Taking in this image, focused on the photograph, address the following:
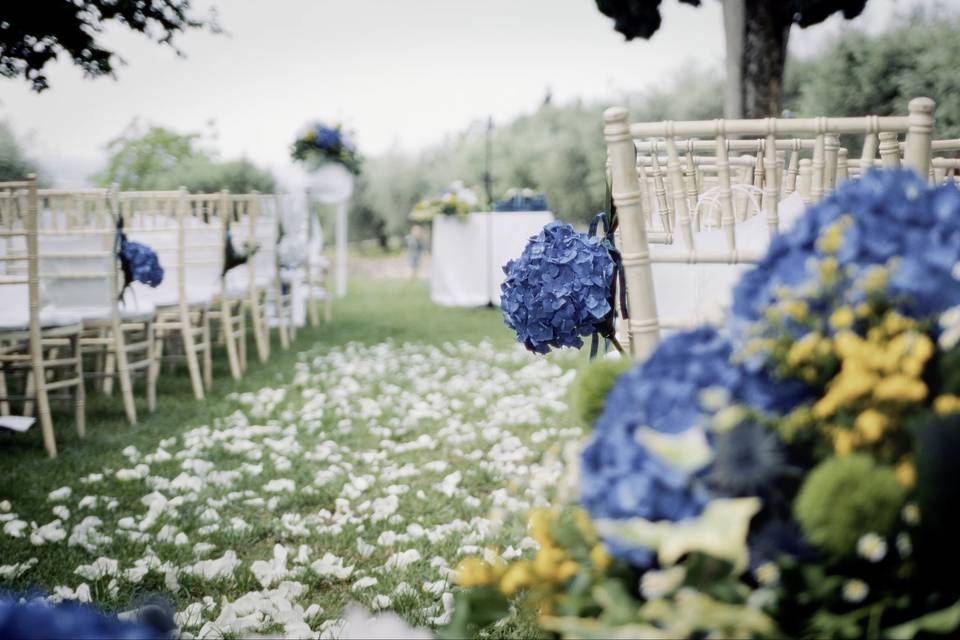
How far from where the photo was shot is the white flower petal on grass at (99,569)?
238cm

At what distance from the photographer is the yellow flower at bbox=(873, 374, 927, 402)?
0.73 m

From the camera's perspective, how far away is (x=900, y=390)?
729mm

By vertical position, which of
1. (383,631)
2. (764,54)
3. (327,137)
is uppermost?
(764,54)

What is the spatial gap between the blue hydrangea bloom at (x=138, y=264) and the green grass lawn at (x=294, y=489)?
799mm

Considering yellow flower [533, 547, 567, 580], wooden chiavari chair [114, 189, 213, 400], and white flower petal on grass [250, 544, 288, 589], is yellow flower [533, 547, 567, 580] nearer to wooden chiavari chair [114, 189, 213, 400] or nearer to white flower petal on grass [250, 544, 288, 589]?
white flower petal on grass [250, 544, 288, 589]

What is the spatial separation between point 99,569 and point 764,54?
637cm

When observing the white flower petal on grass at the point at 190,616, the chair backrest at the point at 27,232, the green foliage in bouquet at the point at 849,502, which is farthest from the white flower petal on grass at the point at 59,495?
the green foliage in bouquet at the point at 849,502

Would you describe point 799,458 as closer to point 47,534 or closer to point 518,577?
point 518,577

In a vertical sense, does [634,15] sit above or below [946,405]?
above

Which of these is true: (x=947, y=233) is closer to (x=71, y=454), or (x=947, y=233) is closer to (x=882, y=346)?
(x=882, y=346)

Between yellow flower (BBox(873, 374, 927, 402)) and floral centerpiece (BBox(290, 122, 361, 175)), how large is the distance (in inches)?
362

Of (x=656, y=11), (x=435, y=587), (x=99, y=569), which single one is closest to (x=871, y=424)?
(x=435, y=587)

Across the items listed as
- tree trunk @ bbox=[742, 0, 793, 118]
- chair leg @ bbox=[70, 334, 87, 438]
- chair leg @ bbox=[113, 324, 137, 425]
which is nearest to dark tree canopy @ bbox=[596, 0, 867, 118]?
tree trunk @ bbox=[742, 0, 793, 118]

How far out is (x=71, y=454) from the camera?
377cm
